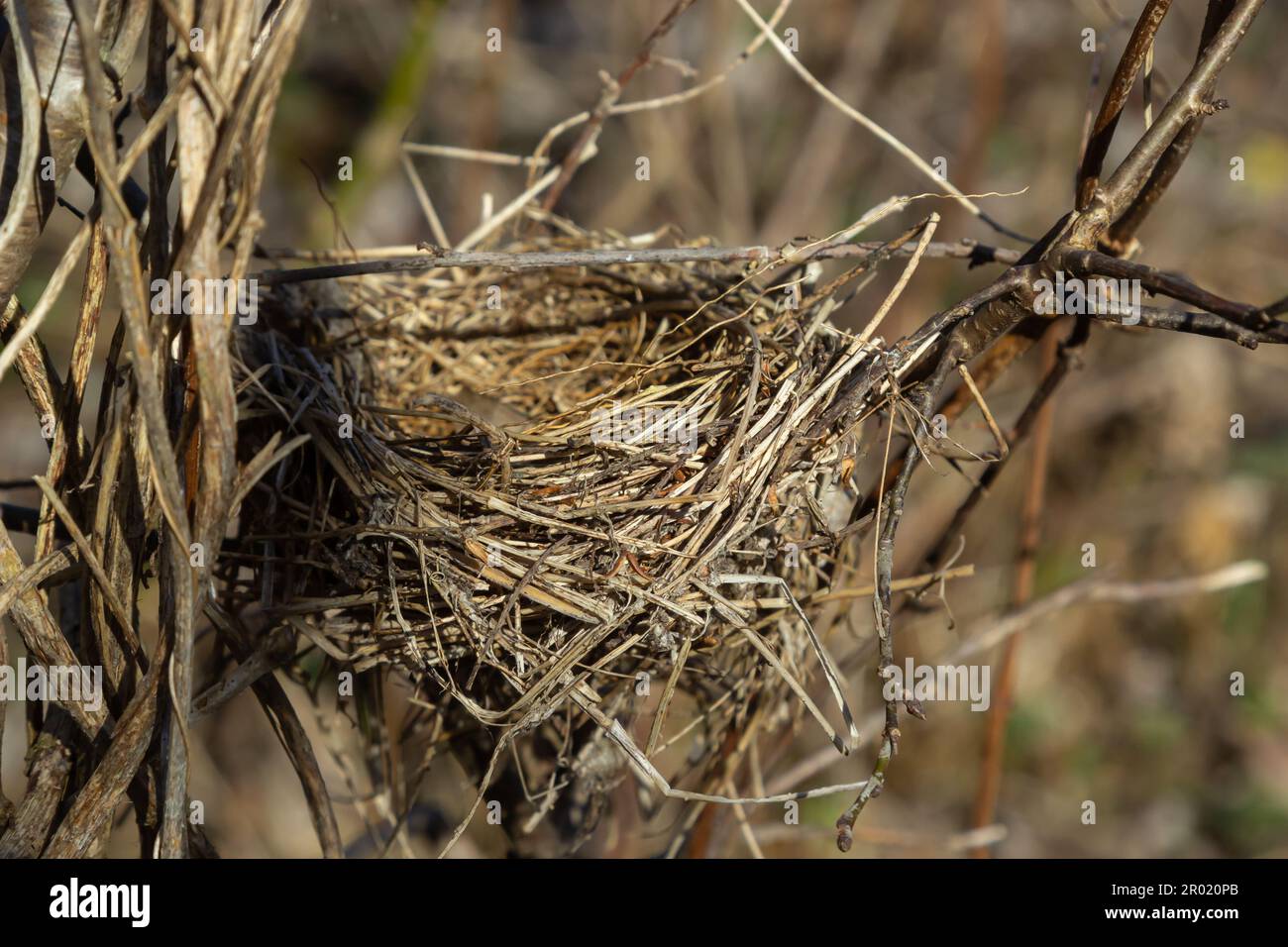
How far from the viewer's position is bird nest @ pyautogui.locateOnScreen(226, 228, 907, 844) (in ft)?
3.96

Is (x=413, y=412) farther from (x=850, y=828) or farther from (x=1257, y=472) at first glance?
(x=1257, y=472)

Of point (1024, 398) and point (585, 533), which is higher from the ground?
point (1024, 398)

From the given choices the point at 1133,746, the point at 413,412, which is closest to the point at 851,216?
the point at 1133,746

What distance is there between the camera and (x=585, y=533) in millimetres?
1230

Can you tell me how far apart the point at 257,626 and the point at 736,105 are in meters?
4.40

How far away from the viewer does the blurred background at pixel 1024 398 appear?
13.8ft

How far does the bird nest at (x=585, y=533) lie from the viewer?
1.21 meters

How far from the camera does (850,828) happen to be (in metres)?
1.01

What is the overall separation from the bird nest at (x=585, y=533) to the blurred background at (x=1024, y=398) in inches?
106

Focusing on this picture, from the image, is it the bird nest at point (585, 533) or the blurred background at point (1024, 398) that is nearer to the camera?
the bird nest at point (585, 533)

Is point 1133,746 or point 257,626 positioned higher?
point 257,626

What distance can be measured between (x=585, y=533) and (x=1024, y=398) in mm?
3329

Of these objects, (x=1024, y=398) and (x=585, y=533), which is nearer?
(x=585, y=533)

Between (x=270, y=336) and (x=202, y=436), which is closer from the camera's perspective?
(x=202, y=436)
